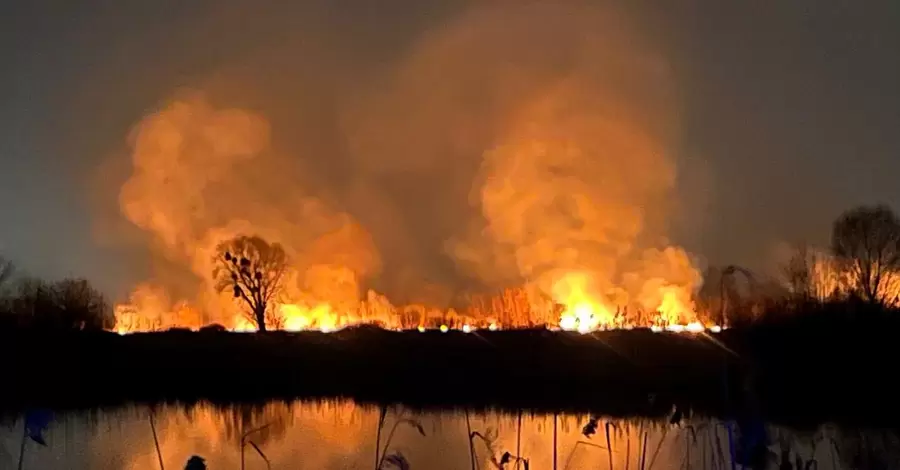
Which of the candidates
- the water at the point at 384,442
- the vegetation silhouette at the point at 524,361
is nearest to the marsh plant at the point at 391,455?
the water at the point at 384,442

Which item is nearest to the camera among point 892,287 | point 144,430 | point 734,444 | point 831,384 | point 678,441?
point 734,444

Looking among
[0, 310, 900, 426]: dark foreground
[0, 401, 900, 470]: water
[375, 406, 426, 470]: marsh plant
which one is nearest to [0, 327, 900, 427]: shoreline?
[0, 310, 900, 426]: dark foreground

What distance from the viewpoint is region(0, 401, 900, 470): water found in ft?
63.1

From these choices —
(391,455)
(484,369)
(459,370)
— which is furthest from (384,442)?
(459,370)

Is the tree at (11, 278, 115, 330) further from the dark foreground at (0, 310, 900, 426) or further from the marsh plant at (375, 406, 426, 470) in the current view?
the marsh plant at (375, 406, 426, 470)

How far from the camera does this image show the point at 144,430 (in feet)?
85.9

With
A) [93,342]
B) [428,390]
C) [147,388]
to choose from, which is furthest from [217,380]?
[428,390]

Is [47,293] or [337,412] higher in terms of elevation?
[47,293]

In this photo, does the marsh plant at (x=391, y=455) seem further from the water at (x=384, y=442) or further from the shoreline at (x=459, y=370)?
the shoreline at (x=459, y=370)

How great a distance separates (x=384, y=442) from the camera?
23.1 meters

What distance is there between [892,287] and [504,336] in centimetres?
1753

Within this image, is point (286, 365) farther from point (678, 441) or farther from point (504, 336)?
point (678, 441)

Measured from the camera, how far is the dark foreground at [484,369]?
33.8 m

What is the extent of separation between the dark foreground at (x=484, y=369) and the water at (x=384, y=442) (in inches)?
183
